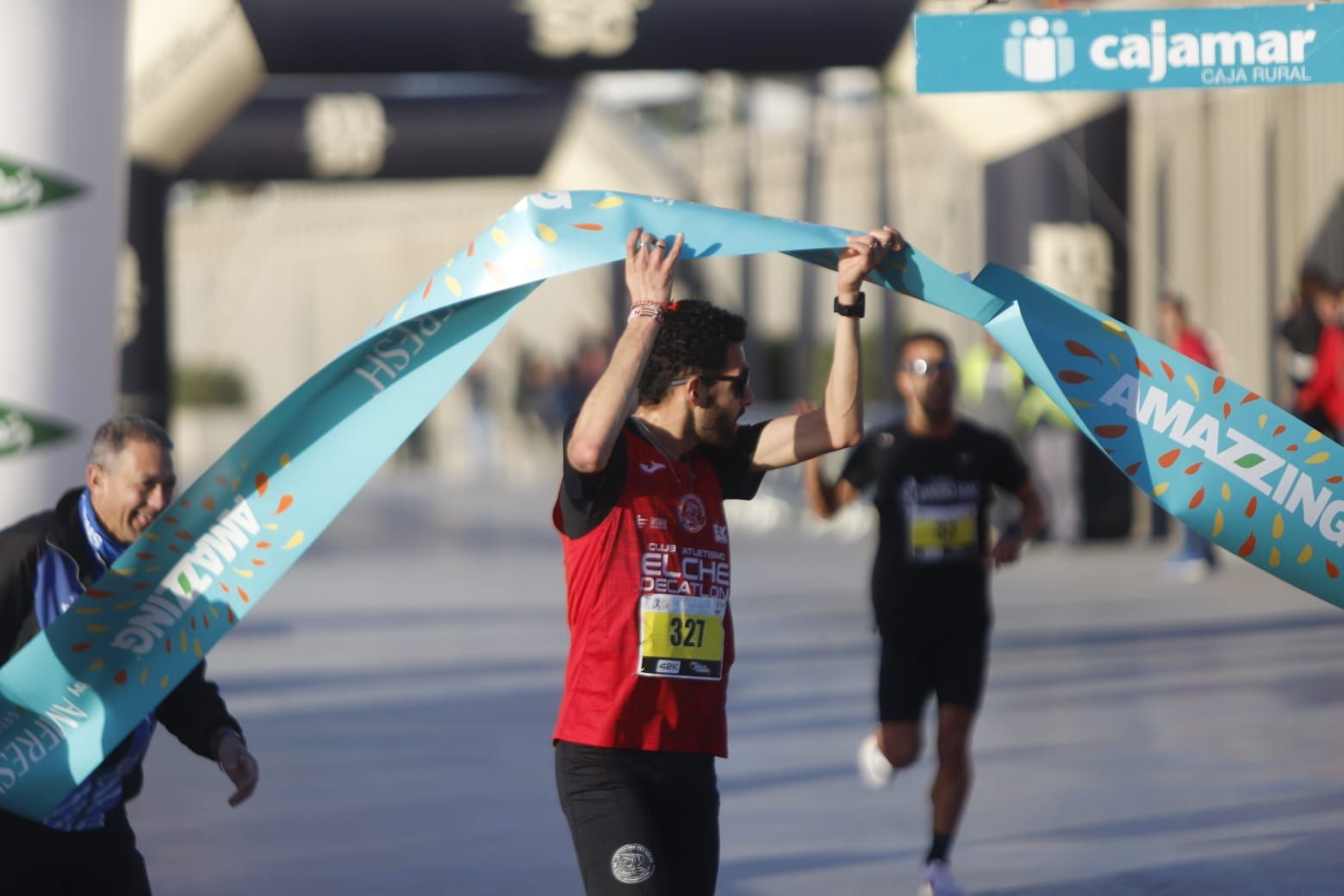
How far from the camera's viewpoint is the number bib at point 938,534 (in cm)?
627

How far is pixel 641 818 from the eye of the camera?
3.97 meters

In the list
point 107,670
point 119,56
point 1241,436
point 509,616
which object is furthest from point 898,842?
point 509,616

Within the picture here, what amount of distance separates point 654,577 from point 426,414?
0.64 metres

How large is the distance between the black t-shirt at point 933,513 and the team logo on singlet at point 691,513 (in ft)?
6.91

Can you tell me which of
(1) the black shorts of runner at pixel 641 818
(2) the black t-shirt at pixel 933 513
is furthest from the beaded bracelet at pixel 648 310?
(2) the black t-shirt at pixel 933 513

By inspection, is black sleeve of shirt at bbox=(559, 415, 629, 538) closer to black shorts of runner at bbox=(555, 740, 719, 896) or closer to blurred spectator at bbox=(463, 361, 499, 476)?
black shorts of runner at bbox=(555, 740, 719, 896)

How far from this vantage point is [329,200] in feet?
156

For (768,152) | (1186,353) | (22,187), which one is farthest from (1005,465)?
(768,152)

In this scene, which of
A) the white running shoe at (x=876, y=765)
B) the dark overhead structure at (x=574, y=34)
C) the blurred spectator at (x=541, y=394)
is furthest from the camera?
the blurred spectator at (x=541, y=394)

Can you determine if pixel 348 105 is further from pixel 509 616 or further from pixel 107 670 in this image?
pixel 107 670

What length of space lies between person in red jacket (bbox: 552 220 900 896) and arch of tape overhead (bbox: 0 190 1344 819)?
190 millimetres

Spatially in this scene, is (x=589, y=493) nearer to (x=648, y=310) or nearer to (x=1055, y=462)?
(x=648, y=310)

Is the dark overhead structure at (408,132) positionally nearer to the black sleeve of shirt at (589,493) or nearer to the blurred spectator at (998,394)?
the blurred spectator at (998,394)

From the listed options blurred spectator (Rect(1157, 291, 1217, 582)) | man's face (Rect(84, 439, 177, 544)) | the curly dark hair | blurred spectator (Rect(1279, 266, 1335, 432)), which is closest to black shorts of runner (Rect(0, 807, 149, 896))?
man's face (Rect(84, 439, 177, 544))
